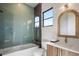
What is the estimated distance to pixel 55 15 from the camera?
211 centimetres

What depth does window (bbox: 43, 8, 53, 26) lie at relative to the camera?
84.1 inches

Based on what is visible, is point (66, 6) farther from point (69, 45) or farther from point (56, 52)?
point (56, 52)

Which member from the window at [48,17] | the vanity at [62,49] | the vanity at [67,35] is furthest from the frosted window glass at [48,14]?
the vanity at [62,49]

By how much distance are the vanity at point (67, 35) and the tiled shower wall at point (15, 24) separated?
0.44m

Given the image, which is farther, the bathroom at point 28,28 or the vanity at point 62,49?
the bathroom at point 28,28

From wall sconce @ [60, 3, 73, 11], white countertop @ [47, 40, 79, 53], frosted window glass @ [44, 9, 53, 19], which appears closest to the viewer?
white countertop @ [47, 40, 79, 53]

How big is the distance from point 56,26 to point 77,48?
0.49 meters

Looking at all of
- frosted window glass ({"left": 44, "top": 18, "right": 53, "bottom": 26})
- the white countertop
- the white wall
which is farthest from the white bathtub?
frosted window glass ({"left": 44, "top": 18, "right": 53, "bottom": 26})

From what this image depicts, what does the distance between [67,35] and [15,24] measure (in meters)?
0.89

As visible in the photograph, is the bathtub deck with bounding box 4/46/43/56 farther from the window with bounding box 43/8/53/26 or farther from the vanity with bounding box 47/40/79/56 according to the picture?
the window with bounding box 43/8/53/26

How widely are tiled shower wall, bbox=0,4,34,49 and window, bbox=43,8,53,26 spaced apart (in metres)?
0.21

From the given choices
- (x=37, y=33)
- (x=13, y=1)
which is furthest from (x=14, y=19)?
(x=37, y=33)

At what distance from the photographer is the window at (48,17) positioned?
2.14 m

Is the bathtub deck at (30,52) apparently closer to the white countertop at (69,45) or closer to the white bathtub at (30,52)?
the white bathtub at (30,52)
